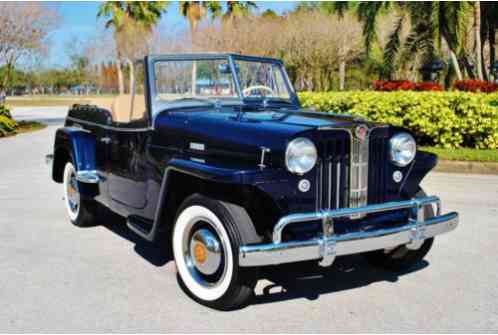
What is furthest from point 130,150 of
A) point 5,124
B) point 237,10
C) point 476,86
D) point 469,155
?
point 237,10

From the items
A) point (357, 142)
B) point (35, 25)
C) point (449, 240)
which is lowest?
point (449, 240)

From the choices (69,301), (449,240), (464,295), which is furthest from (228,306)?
(449,240)

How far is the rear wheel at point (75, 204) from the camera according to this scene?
5.66 m

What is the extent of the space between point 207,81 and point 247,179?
67.4 inches

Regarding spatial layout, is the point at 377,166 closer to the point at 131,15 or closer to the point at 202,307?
the point at 202,307

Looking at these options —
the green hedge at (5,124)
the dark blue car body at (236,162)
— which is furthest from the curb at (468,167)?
the green hedge at (5,124)

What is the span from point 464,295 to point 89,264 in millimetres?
2833

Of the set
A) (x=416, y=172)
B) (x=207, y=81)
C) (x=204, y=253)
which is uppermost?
(x=207, y=81)

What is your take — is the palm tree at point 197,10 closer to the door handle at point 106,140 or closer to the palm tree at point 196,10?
the palm tree at point 196,10

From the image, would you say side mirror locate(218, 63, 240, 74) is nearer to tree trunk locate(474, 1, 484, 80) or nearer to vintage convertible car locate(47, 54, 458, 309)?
vintage convertible car locate(47, 54, 458, 309)

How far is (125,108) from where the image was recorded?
193 inches

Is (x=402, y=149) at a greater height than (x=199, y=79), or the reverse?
(x=199, y=79)

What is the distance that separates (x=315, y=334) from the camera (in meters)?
3.18

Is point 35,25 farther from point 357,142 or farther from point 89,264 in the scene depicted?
point 357,142
